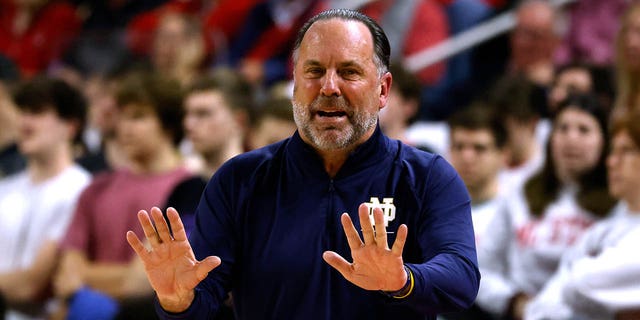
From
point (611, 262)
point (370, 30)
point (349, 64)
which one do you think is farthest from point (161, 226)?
point (611, 262)

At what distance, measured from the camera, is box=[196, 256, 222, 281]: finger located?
2.88 metres

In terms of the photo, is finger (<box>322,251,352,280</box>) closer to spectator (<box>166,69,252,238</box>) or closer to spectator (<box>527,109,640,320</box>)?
spectator (<box>527,109,640,320</box>)

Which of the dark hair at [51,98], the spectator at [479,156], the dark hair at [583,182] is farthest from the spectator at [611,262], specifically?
the dark hair at [51,98]

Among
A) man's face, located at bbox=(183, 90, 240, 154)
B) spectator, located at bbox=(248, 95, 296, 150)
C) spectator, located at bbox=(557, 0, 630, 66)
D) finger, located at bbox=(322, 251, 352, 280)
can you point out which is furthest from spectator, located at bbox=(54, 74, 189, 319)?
spectator, located at bbox=(557, 0, 630, 66)

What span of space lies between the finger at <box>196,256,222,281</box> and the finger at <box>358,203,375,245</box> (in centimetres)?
40

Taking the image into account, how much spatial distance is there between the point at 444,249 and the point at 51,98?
3.98 metres

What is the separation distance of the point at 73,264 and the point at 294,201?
302 centimetres

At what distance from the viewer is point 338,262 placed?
2.79m

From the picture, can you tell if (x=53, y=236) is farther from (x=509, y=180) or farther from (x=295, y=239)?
(x=295, y=239)

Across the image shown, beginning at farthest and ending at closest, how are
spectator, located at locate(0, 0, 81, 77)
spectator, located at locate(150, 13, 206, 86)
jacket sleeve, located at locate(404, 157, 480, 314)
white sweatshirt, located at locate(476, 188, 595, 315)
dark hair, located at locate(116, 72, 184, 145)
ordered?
spectator, located at locate(0, 0, 81, 77) < spectator, located at locate(150, 13, 206, 86) < dark hair, located at locate(116, 72, 184, 145) < white sweatshirt, located at locate(476, 188, 595, 315) < jacket sleeve, located at locate(404, 157, 480, 314)

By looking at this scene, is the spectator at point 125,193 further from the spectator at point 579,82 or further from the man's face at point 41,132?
the spectator at point 579,82

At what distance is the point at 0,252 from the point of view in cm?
634

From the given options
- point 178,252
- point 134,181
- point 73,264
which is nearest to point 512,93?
point 134,181

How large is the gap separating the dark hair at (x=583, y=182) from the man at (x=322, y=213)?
2.40 meters
